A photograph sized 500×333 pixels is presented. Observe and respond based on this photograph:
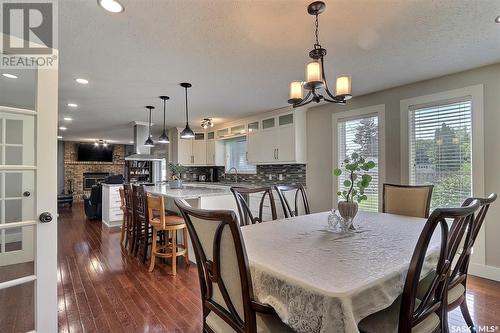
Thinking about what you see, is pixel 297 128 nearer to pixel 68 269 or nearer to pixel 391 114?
pixel 391 114

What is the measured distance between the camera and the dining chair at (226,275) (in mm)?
1013

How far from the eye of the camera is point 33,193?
156 centimetres

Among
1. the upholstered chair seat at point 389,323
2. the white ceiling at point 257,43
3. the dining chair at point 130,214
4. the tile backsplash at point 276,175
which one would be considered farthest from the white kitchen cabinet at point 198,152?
the upholstered chair seat at point 389,323

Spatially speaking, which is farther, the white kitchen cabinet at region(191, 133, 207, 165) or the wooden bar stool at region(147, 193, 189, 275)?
the white kitchen cabinet at region(191, 133, 207, 165)

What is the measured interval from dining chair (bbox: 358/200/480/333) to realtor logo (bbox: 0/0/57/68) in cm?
225

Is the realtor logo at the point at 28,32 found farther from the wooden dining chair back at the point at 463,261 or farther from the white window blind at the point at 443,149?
the white window blind at the point at 443,149

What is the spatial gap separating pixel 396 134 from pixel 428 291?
2.81 m

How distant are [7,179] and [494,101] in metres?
4.41

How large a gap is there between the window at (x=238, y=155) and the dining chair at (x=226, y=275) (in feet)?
14.9

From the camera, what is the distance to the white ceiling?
1777 mm

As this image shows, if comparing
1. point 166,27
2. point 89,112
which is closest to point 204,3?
point 166,27

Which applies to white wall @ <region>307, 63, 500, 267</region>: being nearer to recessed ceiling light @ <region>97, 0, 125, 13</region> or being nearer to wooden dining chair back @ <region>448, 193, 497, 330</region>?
wooden dining chair back @ <region>448, 193, 497, 330</region>

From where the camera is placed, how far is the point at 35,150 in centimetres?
156

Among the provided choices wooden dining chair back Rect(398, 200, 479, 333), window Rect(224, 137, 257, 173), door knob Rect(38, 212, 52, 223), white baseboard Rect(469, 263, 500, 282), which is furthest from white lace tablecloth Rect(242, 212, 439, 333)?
window Rect(224, 137, 257, 173)
